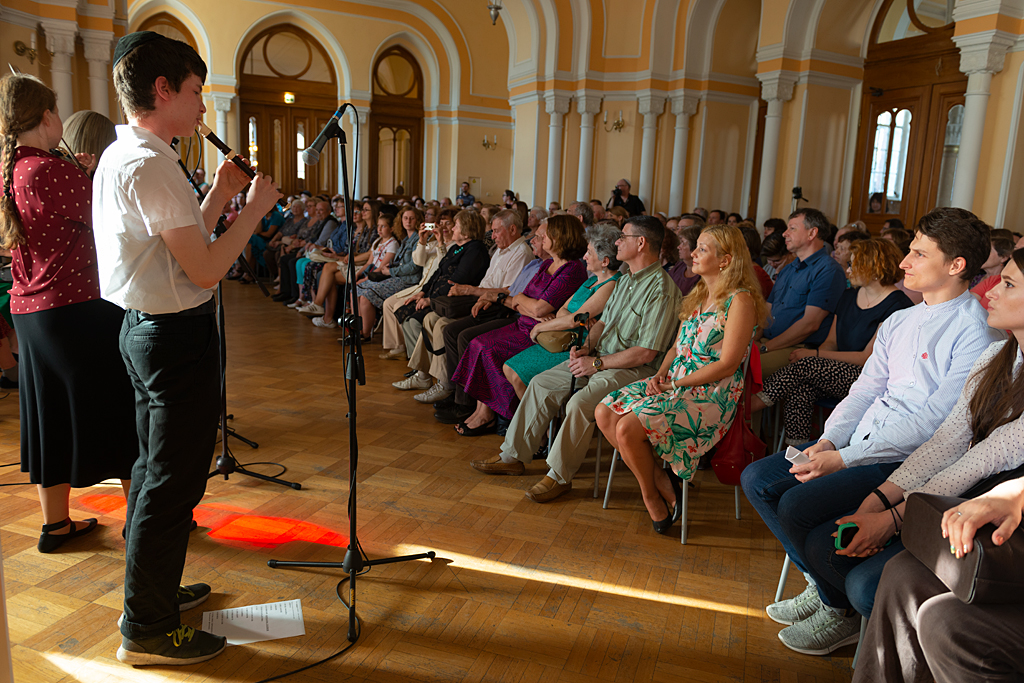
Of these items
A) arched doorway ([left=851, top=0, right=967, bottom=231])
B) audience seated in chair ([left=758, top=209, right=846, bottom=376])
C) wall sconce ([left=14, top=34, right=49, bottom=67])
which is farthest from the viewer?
wall sconce ([left=14, top=34, right=49, bottom=67])

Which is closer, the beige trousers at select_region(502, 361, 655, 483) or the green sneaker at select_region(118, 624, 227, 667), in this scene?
the green sneaker at select_region(118, 624, 227, 667)

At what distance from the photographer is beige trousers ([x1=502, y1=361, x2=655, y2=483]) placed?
3.10m

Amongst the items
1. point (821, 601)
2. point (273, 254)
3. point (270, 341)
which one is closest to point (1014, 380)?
point (821, 601)

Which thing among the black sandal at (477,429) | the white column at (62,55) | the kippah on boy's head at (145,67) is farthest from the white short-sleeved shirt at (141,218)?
the white column at (62,55)

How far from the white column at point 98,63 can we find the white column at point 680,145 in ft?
27.2

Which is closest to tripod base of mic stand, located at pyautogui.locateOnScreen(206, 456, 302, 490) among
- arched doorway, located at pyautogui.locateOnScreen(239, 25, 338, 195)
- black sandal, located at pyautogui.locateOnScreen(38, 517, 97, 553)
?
black sandal, located at pyautogui.locateOnScreen(38, 517, 97, 553)

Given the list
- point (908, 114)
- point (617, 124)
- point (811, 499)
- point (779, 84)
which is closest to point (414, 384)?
point (811, 499)

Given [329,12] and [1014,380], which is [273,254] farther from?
[1014,380]

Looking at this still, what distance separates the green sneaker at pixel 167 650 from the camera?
1921mm

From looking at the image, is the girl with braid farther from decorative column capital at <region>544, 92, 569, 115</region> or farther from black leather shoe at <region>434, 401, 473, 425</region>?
decorative column capital at <region>544, 92, 569, 115</region>

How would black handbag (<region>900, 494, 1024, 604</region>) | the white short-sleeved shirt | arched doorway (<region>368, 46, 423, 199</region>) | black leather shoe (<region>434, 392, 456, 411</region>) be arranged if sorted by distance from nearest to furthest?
black handbag (<region>900, 494, 1024, 604</region>) < the white short-sleeved shirt < black leather shoe (<region>434, 392, 456, 411</region>) < arched doorway (<region>368, 46, 423, 199</region>)

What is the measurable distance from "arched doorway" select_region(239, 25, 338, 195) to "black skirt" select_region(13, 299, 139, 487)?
13.6 m

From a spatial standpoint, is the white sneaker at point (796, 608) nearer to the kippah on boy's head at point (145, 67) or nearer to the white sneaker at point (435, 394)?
the kippah on boy's head at point (145, 67)

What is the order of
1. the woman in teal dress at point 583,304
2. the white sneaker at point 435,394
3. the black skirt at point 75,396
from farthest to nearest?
the white sneaker at point 435,394, the woman in teal dress at point 583,304, the black skirt at point 75,396
